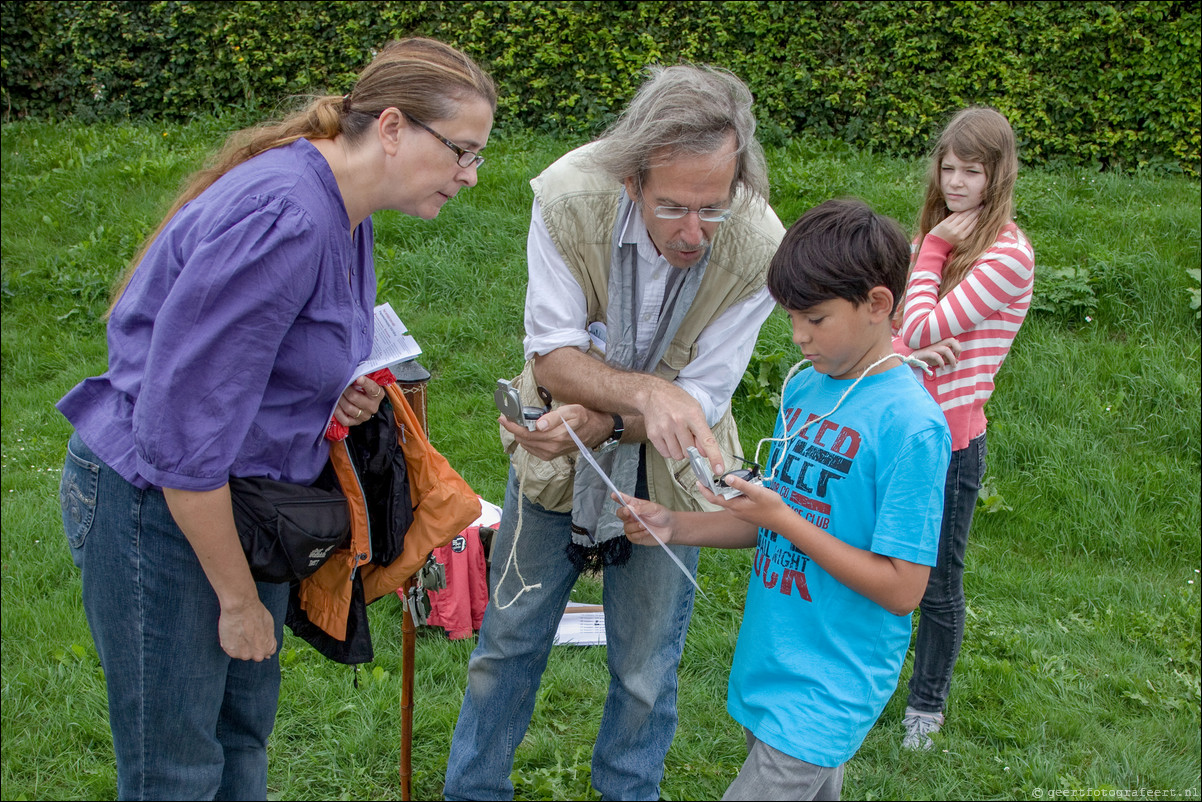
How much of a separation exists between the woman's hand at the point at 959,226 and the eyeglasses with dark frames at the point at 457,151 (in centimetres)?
169

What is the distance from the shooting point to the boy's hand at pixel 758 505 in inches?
72.1

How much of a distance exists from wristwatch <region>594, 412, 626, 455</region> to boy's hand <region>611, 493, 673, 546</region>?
5.4 inches

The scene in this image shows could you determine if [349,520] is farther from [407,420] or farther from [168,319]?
[168,319]

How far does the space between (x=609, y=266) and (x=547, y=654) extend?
3.40ft

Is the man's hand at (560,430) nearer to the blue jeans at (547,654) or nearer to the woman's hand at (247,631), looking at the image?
the blue jeans at (547,654)

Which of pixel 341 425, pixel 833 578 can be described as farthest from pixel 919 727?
pixel 341 425

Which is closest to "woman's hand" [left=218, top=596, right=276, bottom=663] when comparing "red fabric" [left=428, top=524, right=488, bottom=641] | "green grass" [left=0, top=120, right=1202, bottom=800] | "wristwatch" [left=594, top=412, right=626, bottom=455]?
"wristwatch" [left=594, top=412, right=626, bottom=455]

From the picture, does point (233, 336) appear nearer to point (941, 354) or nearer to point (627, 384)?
point (627, 384)

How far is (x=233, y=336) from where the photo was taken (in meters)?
1.60

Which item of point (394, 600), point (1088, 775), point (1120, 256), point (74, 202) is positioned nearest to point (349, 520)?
point (394, 600)

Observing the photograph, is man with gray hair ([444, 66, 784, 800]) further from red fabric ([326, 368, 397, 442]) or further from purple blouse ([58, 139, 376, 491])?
purple blouse ([58, 139, 376, 491])

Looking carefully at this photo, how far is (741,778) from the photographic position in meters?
1.97

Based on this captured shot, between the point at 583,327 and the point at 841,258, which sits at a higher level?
the point at 841,258

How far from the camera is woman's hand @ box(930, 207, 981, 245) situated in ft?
9.78
